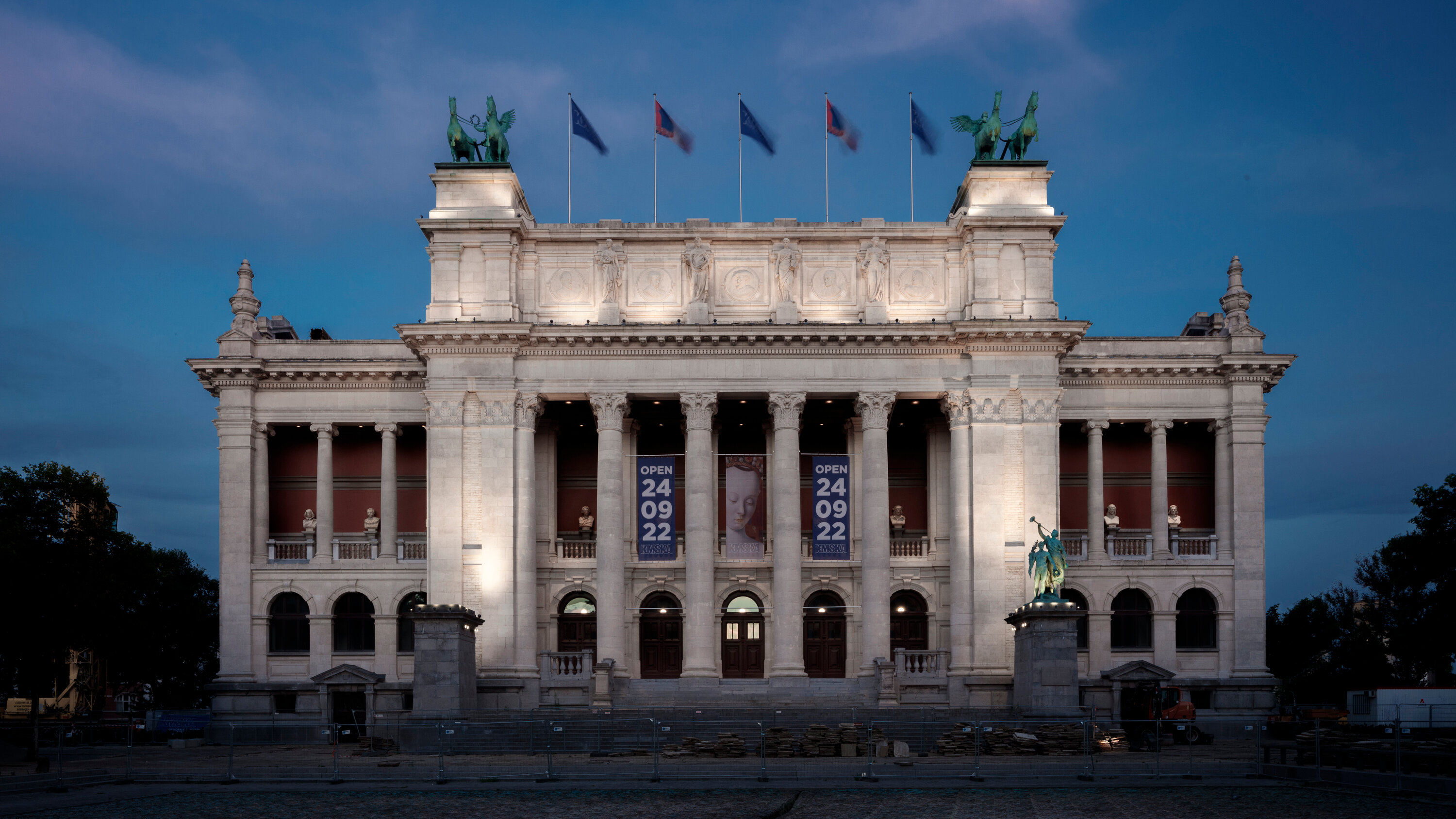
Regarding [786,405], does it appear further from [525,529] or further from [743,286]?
[525,529]

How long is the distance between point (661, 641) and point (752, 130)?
2388cm

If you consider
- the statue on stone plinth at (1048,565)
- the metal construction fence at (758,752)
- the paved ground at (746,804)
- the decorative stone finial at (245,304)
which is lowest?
the metal construction fence at (758,752)

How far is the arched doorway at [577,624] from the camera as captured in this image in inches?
2501

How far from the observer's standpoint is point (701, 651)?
58.7 metres

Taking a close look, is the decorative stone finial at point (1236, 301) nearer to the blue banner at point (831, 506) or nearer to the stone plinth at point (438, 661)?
the blue banner at point (831, 506)

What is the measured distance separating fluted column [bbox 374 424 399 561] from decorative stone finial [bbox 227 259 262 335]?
25.9 ft

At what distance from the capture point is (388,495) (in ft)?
209

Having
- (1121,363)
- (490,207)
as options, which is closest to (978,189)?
(1121,363)

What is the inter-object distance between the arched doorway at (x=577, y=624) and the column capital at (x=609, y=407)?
884 centimetres

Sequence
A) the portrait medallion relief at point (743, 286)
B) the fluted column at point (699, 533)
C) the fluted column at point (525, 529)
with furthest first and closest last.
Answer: the portrait medallion relief at point (743, 286)
the fluted column at point (699, 533)
the fluted column at point (525, 529)

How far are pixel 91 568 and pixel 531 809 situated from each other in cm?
4013

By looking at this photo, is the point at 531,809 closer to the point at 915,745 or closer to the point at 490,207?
the point at 915,745

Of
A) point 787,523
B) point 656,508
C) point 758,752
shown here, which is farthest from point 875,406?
point 758,752

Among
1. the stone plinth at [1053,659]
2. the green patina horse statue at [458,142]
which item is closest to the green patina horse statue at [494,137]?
the green patina horse statue at [458,142]
